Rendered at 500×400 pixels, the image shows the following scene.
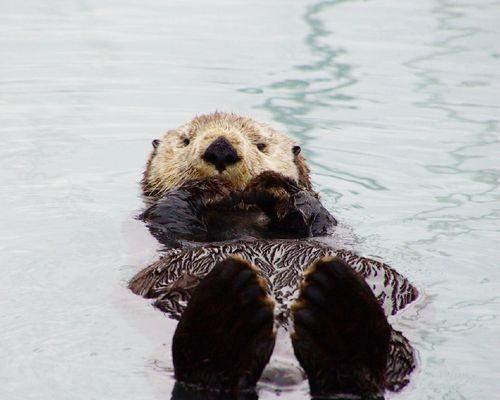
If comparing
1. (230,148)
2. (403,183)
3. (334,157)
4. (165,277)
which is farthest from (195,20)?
(165,277)

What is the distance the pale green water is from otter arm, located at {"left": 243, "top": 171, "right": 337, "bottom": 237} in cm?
43

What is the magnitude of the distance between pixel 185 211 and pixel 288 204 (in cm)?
55

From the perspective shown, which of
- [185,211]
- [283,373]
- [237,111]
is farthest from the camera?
[237,111]

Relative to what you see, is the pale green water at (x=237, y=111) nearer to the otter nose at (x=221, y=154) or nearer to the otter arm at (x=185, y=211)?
the otter arm at (x=185, y=211)

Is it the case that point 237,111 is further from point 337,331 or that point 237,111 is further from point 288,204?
point 337,331

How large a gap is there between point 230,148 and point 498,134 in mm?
3461

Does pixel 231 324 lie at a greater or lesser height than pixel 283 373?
greater

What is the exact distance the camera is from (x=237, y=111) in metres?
9.00

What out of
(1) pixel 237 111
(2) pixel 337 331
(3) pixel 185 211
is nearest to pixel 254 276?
(2) pixel 337 331

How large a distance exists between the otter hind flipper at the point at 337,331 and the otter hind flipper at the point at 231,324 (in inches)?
5.0

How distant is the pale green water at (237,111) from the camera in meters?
4.22

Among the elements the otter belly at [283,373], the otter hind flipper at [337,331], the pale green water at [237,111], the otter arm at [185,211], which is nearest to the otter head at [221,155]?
the otter arm at [185,211]

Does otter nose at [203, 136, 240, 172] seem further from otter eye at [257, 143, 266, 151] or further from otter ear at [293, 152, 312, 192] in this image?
otter ear at [293, 152, 312, 192]

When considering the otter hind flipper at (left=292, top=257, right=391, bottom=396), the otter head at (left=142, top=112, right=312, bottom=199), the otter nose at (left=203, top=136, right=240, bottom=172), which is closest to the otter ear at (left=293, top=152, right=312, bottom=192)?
the otter head at (left=142, top=112, right=312, bottom=199)
